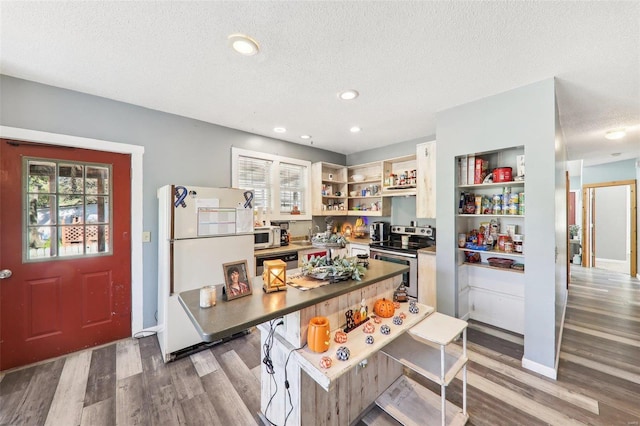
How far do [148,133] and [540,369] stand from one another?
4536mm

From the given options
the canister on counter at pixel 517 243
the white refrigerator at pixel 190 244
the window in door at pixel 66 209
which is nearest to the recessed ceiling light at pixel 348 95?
the white refrigerator at pixel 190 244

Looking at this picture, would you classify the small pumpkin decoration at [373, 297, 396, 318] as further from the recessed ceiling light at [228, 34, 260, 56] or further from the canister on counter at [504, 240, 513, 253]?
the recessed ceiling light at [228, 34, 260, 56]

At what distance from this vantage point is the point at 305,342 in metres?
1.36

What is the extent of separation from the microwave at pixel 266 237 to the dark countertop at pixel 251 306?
1.71 metres

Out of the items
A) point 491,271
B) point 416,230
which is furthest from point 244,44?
point 491,271

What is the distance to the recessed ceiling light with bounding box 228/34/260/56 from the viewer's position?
1634mm

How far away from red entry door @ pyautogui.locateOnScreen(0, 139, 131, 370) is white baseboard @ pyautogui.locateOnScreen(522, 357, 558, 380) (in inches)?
157

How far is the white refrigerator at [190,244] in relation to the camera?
235 cm

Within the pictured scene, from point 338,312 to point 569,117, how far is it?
3726mm

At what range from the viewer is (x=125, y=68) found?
6.57 feet

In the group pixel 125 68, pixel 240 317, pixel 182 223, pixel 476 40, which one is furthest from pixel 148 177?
pixel 476 40

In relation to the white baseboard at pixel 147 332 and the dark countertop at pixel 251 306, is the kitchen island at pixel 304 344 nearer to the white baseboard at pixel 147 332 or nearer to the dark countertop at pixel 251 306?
the dark countertop at pixel 251 306

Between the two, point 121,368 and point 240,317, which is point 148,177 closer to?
point 121,368

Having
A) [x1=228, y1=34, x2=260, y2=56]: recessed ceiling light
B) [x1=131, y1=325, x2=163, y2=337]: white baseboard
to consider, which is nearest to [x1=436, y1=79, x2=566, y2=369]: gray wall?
[x1=228, y1=34, x2=260, y2=56]: recessed ceiling light
